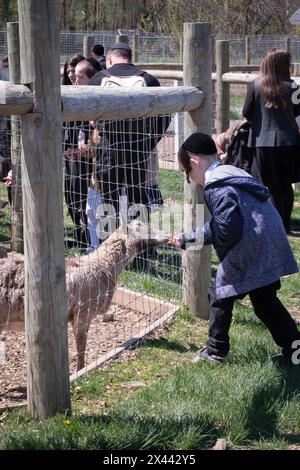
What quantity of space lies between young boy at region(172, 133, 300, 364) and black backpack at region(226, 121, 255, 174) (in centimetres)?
364

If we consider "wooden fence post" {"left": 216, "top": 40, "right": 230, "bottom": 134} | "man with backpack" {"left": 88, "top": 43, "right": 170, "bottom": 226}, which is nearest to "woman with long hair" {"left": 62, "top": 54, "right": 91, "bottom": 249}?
"man with backpack" {"left": 88, "top": 43, "right": 170, "bottom": 226}

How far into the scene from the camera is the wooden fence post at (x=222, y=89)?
32.6 feet

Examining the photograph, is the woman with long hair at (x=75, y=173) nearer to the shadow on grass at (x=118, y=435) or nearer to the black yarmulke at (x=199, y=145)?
the black yarmulke at (x=199, y=145)

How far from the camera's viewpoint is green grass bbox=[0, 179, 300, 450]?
13.4 ft

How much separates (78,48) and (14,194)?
19576mm

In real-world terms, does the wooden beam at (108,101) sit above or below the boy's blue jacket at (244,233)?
above

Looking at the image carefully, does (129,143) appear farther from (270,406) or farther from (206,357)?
(270,406)

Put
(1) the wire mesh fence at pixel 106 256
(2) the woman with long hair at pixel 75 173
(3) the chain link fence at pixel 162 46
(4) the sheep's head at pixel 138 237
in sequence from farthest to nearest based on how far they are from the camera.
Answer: (3) the chain link fence at pixel 162 46 → (2) the woman with long hair at pixel 75 173 → (4) the sheep's head at pixel 138 237 → (1) the wire mesh fence at pixel 106 256

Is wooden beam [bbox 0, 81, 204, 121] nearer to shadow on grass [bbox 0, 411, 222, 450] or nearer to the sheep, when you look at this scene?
the sheep

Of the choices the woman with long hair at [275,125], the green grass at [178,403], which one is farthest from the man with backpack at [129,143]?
the green grass at [178,403]

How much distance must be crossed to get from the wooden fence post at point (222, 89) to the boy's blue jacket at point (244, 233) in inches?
201

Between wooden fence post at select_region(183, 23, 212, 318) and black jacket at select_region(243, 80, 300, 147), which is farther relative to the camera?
black jacket at select_region(243, 80, 300, 147)

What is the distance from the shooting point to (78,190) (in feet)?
27.9

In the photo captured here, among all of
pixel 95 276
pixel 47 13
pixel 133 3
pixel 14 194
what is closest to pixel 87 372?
pixel 95 276
